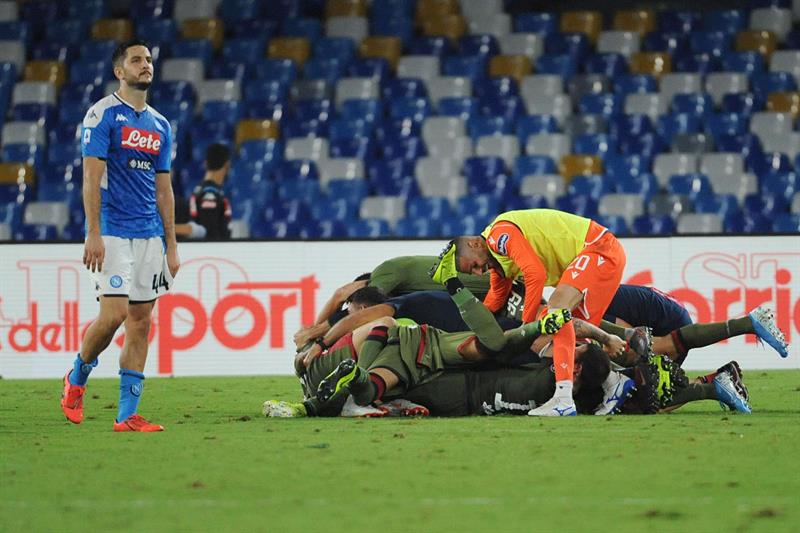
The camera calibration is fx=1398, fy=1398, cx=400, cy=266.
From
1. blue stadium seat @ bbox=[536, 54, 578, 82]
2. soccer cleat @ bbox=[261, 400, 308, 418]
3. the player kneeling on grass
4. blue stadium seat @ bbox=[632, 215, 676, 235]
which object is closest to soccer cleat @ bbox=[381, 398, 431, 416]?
the player kneeling on grass

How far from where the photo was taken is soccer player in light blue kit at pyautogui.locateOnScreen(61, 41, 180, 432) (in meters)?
7.52

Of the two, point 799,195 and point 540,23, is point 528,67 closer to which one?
point 540,23

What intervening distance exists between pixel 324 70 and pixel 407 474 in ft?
45.8

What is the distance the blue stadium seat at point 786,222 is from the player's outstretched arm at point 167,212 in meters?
9.74

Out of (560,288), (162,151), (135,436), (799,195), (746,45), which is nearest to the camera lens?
(135,436)

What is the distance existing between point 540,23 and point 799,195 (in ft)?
16.8

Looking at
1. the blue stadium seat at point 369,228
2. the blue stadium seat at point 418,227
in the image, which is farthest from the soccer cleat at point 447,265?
the blue stadium seat at point 369,228

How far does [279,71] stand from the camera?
19.2 metres

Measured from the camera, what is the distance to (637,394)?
8.66 meters

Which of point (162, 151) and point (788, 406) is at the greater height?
point (162, 151)

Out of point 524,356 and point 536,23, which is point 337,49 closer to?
point 536,23

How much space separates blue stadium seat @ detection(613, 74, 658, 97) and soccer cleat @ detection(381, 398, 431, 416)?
1063 centimetres

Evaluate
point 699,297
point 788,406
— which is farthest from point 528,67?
point 788,406

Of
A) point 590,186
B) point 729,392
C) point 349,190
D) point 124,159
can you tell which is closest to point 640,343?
point 729,392
